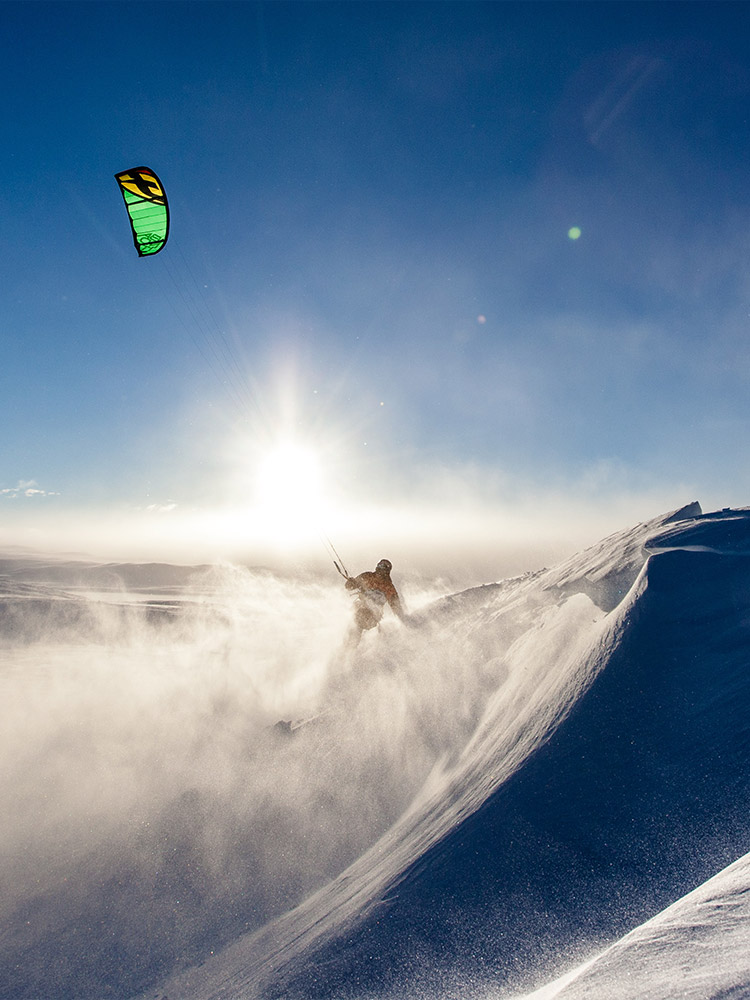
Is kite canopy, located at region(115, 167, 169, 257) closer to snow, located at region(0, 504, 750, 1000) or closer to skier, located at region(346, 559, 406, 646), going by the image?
skier, located at region(346, 559, 406, 646)

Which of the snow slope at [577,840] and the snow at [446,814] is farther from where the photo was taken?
the snow at [446,814]

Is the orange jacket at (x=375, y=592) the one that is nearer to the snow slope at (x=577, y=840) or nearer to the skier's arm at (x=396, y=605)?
the skier's arm at (x=396, y=605)

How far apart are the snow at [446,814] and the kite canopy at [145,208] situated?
12.3 m

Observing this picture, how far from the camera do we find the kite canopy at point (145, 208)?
10656 millimetres

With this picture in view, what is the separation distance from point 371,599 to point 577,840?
905 cm

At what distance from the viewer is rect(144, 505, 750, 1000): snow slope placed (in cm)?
494

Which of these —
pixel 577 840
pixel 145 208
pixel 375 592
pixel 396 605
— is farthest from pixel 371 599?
pixel 145 208

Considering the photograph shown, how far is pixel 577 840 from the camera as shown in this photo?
6.18 m

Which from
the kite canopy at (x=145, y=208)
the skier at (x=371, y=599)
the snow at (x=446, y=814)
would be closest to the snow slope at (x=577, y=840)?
the snow at (x=446, y=814)

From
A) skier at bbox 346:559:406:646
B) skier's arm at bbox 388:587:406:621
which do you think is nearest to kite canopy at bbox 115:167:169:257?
skier at bbox 346:559:406:646

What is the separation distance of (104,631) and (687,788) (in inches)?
1143

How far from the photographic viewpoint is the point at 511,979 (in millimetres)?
4871

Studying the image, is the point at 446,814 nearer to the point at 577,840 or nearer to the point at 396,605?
the point at 577,840

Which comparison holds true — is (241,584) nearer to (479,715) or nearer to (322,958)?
(479,715)
